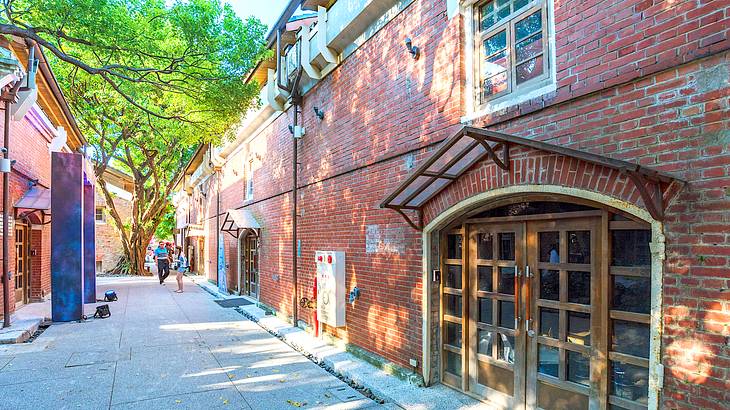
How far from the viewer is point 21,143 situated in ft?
34.9

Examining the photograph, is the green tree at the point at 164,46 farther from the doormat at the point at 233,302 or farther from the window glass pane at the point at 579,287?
the window glass pane at the point at 579,287

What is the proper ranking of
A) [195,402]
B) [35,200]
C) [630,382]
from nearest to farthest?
[630,382] < [195,402] < [35,200]

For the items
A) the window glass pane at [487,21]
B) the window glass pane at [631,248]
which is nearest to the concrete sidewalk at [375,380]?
the window glass pane at [631,248]

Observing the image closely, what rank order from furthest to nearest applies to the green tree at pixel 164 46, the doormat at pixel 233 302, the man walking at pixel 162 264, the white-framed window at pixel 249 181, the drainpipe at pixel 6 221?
1. the man walking at pixel 162 264
2. the white-framed window at pixel 249 181
3. the doormat at pixel 233 302
4. the drainpipe at pixel 6 221
5. the green tree at pixel 164 46

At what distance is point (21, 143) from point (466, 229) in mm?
10460

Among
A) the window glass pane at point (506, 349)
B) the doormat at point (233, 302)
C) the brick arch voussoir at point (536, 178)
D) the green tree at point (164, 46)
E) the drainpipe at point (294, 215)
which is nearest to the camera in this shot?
the brick arch voussoir at point (536, 178)

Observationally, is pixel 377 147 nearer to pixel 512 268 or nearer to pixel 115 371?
pixel 512 268

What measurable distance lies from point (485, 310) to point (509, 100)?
2.20 metres

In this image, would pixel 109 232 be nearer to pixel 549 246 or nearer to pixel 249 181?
pixel 249 181

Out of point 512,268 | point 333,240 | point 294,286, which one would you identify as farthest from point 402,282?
point 294,286

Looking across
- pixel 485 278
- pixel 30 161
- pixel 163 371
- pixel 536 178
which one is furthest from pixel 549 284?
pixel 30 161

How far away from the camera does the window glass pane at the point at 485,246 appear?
5.03 meters

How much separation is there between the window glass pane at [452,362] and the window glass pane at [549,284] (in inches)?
57.7

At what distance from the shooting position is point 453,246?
5.55 meters
